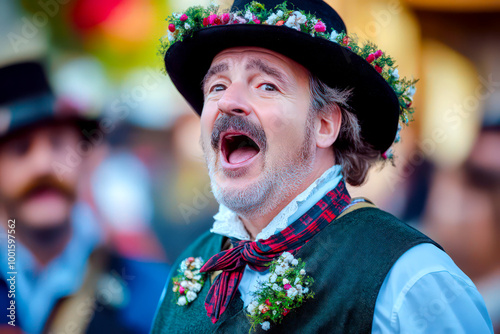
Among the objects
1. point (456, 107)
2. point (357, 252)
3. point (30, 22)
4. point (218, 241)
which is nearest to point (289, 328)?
point (357, 252)

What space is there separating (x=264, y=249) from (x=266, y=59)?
78 centimetres

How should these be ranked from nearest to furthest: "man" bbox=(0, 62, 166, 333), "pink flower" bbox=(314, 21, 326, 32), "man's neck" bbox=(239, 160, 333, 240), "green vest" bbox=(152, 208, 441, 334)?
"green vest" bbox=(152, 208, 441, 334) < "pink flower" bbox=(314, 21, 326, 32) < "man's neck" bbox=(239, 160, 333, 240) < "man" bbox=(0, 62, 166, 333)

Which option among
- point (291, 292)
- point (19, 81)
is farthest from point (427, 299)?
point (19, 81)

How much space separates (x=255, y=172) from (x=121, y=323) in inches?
77.0

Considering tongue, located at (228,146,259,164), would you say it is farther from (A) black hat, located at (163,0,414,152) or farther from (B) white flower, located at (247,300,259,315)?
(B) white flower, located at (247,300,259,315)

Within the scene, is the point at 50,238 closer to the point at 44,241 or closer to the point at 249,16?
the point at 44,241

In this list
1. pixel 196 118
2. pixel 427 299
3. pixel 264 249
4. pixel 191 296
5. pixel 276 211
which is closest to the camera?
pixel 427 299

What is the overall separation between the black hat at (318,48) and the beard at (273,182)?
25 cm

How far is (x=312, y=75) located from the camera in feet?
5.85

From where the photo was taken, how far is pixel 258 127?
1.63 meters

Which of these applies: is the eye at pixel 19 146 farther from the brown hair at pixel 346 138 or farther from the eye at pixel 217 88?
the brown hair at pixel 346 138

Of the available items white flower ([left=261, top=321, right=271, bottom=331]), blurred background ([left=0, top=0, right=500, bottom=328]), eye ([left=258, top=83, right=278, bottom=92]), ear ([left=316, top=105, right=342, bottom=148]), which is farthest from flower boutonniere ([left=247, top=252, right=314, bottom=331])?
blurred background ([left=0, top=0, right=500, bottom=328])

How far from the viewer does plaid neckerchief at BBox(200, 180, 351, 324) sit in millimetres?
1622

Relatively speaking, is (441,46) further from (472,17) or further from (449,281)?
(449,281)
